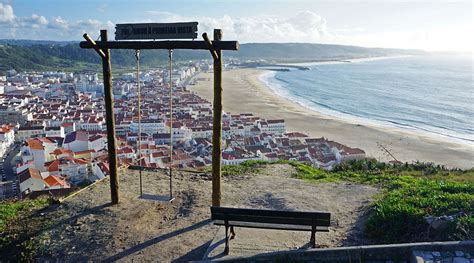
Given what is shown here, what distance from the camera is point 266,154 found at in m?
30.0

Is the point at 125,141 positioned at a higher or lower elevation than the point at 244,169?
lower

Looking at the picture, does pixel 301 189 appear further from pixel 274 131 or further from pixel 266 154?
pixel 274 131

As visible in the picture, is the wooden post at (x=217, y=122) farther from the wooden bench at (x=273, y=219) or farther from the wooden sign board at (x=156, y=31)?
the wooden bench at (x=273, y=219)

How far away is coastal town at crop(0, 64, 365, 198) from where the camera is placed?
26922 millimetres

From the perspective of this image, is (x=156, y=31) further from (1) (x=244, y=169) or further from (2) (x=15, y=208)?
(1) (x=244, y=169)

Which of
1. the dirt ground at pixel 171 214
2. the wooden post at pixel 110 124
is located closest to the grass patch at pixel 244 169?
the dirt ground at pixel 171 214

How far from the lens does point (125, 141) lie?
3897cm

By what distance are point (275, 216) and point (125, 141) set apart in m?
34.8

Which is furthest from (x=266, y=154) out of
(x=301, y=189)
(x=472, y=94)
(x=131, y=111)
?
(x=472, y=94)

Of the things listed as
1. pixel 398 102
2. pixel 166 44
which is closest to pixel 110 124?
pixel 166 44

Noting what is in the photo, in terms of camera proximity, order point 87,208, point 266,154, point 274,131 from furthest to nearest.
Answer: point 274,131 → point 266,154 → point 87,208

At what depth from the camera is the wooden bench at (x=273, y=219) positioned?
5.94 metres

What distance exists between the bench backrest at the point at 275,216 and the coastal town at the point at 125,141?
12.9 feet

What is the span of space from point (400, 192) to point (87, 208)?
6.56m
